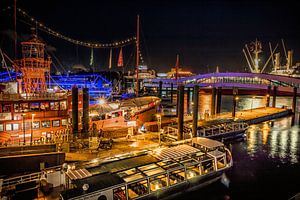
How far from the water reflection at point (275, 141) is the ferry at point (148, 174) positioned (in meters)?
10.1

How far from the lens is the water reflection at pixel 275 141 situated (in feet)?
79.1

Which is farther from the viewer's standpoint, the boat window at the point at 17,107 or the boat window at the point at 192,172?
the boat window at the point at 17,107

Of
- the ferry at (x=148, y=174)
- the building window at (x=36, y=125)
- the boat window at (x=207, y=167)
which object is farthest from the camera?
the building window at (x=36, y=125)

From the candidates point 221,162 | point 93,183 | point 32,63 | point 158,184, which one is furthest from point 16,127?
point 221,162

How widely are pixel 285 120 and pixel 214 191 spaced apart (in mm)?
36135

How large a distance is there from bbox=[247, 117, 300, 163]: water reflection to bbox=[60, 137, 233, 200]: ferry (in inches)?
397

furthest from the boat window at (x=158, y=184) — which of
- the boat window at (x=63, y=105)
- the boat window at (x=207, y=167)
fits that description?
the boat window at (x=63, y=105)

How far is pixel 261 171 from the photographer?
19.6 m

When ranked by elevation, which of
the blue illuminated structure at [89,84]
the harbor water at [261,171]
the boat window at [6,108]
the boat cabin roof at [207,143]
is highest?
the blue illuminated structure at [89,84]

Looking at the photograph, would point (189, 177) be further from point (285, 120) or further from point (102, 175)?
point (285, 120)

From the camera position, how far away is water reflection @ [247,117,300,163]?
79.1 feet

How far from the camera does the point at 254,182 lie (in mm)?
17531

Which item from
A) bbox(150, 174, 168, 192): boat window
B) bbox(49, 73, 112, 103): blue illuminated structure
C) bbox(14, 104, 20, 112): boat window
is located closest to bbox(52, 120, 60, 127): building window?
bbox(14, 104, 20, 112): boat window

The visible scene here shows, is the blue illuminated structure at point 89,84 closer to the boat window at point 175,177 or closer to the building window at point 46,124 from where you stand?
the building window at point 46,124
